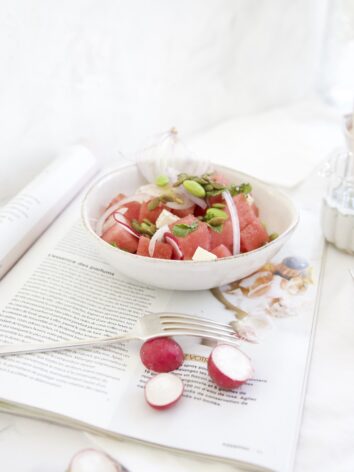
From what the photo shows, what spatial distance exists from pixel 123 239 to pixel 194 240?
106 mm

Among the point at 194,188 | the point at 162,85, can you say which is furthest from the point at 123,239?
the point at 162,85

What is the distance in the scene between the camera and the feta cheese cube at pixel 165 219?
0.72m

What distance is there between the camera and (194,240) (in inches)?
26.7

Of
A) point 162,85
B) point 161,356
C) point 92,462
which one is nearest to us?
point 92,462

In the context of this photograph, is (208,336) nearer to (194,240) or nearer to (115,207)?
(194,240)

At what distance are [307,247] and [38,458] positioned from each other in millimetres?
511

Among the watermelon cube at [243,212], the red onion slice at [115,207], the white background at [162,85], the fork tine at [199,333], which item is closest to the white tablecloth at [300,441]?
the white background at [162,85]

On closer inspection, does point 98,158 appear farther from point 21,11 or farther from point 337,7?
point 337,7

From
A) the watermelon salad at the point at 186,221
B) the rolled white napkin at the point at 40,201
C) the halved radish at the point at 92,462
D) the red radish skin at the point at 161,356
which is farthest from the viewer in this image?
the rolled white napkin at the point at 40,201

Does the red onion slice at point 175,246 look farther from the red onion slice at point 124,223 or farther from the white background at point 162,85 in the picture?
the white background at point 162,85

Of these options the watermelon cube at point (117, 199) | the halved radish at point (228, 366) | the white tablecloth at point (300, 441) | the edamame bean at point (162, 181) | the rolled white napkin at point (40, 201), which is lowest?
the white tablecloth at point (300, 441)

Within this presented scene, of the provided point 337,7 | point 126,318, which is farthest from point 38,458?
point 337,7

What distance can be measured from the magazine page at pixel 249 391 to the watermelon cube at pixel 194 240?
2.8 inches

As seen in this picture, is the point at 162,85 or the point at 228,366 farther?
the point at 162,85
